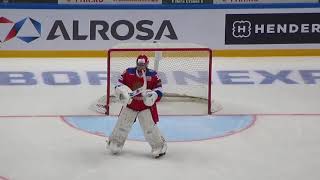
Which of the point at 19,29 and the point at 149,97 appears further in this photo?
the point at 19,29

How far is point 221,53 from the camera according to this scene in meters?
12.8

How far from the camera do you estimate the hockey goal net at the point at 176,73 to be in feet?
31.9

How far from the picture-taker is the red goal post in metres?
9.75

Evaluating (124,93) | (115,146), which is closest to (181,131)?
(115,146)

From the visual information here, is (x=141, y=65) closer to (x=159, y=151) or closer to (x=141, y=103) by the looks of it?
(x=141, y=103)

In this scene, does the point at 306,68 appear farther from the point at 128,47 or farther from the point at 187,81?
the point at 128,47

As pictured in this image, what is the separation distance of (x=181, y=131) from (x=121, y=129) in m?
1.32

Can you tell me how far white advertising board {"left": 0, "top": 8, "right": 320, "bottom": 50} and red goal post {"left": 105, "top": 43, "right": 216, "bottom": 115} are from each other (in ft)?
7.65

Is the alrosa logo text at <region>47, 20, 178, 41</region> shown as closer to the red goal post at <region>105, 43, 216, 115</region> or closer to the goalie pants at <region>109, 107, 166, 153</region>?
the red goal post at <region>105, 43, 216, 115</region>

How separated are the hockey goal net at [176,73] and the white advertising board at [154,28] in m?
2.34

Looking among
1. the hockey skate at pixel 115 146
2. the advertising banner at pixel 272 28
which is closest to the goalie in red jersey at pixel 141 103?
the hockey skate at pixel 115 146

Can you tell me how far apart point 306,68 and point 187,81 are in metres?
2.83

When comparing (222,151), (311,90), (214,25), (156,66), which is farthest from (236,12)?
(222,151)

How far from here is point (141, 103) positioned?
759 centimetres
